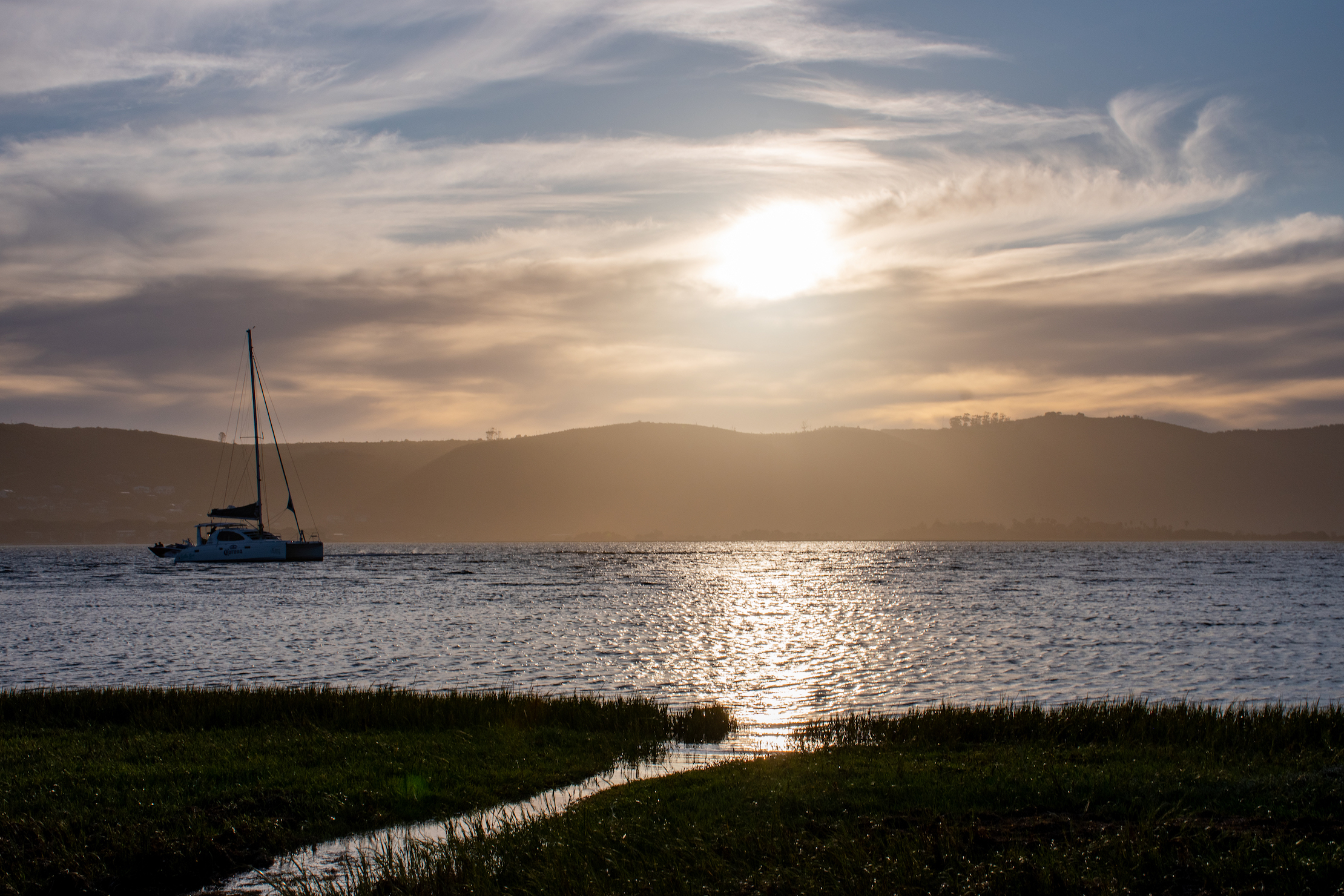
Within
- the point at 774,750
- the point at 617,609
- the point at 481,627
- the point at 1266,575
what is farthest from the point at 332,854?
the point at 1266,575

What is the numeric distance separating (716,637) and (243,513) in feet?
260

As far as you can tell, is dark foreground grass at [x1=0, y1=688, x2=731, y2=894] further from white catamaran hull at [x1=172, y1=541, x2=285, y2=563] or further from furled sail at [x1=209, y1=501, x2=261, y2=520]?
white catamaran hull at [x1=172, y1=541, x2=285, y2=563]

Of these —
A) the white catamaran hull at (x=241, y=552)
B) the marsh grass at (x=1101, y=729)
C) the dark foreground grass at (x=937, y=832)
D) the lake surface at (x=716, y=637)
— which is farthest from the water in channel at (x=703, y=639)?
the white catamaran hull at (x=241, y=552)

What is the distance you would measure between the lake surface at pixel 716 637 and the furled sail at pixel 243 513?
24.6 ft

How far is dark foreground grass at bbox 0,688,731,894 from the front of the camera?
12.2m

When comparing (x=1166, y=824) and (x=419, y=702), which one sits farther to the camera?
(x=419, y=702)

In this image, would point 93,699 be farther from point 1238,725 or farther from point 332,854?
point 1238,725

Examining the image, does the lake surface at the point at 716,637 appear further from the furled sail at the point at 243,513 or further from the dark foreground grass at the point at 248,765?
the furled sail at the point at 243,513

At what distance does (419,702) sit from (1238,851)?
18.8 metres

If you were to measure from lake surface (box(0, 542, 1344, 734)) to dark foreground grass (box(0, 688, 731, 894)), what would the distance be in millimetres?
6401

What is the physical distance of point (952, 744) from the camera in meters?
20.0

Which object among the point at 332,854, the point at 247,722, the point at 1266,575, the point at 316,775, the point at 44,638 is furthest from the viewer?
the point at 1266,575

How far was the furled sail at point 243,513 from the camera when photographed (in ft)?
356

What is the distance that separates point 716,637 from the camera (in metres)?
51.8
